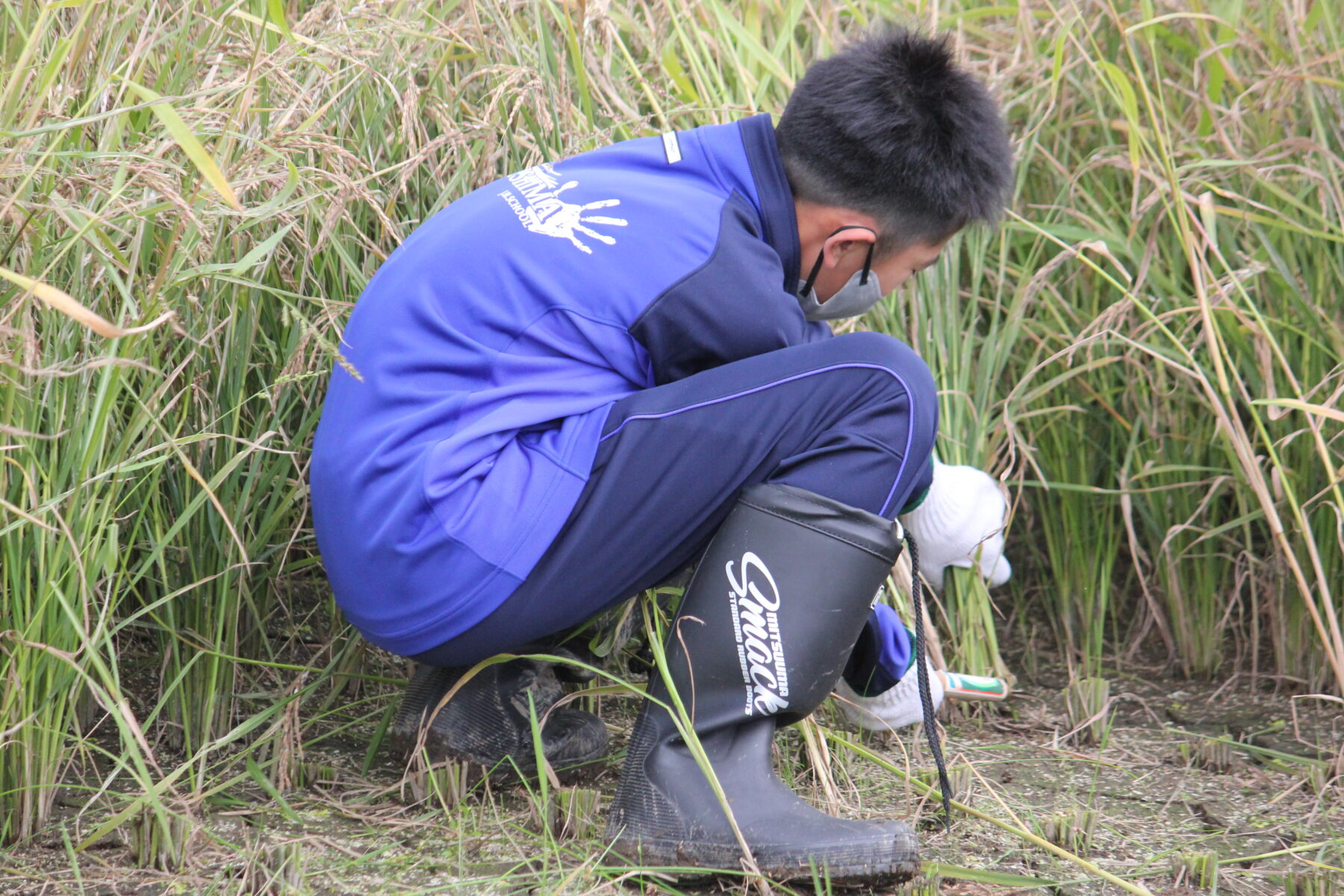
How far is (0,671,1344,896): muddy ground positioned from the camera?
4.43ft

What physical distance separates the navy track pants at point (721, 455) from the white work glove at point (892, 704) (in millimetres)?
532

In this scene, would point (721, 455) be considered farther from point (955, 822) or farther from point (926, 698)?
point (955, 822)

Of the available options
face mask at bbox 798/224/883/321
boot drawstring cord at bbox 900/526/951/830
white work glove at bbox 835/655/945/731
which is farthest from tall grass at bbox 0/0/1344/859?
boot drawstring cord at bbox 900/526/951/830

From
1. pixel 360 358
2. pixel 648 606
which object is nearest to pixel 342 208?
pixel 360 358

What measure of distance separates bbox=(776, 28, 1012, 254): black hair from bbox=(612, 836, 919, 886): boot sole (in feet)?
2.62

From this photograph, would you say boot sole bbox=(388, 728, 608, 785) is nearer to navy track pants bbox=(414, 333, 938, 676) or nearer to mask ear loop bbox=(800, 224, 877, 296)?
navy track pants bbox=(414, 333, 938, 676)

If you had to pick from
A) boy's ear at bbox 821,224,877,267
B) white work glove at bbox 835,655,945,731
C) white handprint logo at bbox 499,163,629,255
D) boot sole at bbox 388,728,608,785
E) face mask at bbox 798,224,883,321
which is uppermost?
white handprint logo at bbox 499,163,629,255

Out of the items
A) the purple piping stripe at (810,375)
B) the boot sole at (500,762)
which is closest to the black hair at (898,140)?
the purple piping stripe at (810,375)

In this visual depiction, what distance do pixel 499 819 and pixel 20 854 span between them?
0.55 metres

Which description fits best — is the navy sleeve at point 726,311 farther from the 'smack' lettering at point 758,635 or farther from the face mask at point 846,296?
the 'smack' lettering at point 758,635

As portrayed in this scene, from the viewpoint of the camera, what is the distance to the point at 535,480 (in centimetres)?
143

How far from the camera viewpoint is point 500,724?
168 centimetres

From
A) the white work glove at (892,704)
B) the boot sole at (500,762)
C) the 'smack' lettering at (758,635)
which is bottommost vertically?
the white work glove at (892,704)

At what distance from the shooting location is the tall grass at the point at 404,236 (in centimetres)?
137
